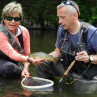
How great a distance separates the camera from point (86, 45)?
→ 12.1 feet

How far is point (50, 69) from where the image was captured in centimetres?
402

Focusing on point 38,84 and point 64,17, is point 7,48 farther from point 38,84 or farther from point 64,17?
point 64,17

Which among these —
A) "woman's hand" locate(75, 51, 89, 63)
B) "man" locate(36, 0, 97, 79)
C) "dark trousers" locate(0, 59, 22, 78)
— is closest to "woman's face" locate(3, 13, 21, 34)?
"dark trousers" locate(0, 59, 22, 78)

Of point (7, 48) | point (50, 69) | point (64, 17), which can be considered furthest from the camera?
point (50, 69)

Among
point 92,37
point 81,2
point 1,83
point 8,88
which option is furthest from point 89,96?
point 81,2

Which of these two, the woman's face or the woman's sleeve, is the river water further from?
the woman's face

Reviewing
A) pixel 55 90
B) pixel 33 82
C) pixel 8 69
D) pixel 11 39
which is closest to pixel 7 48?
pixel 11 39

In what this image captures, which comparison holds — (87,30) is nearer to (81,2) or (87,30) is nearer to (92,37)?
(92,37)

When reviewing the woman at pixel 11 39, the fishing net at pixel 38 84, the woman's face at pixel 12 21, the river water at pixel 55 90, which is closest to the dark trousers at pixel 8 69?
the woman at pixel 11 39

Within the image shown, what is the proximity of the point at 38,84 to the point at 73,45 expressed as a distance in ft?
2.60

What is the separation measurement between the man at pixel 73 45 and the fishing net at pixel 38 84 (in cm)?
29

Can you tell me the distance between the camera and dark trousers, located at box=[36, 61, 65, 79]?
3.98 m

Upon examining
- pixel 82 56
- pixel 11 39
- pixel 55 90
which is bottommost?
pixel 55 90

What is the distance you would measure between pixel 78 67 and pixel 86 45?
36 cm
